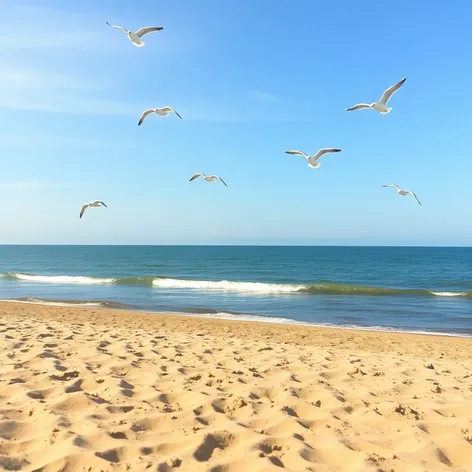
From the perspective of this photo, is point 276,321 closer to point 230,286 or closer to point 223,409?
point 223,409

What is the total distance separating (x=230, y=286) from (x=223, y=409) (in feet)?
92.1

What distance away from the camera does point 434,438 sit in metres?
3.90

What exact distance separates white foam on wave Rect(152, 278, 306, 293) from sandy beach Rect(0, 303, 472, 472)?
2261cm

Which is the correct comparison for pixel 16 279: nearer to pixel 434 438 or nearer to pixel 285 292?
pixel 285 292

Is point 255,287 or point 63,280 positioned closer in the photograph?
point 255,287

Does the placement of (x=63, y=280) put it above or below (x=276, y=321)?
above

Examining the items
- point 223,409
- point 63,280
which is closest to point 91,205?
point 223,409

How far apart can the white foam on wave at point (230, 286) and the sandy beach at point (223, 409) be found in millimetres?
22613

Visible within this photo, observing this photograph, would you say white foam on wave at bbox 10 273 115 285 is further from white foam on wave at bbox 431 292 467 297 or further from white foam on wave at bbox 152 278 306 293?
white foam on wave at bbox 431 292 467 297

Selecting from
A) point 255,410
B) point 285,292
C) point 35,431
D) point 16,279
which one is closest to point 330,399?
point 255,410

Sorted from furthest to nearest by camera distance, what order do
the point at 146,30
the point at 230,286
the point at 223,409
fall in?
the point at 230,286, the point at 146,30, the point at 223,409

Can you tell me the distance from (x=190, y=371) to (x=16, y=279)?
116ft

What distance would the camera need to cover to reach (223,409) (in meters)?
4.50

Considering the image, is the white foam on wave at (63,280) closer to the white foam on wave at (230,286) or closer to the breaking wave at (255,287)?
the breaking wave at (255,287)
